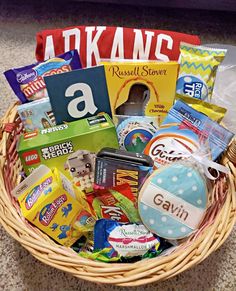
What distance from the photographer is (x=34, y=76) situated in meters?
0.95

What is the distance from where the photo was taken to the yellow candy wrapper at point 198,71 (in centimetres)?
94

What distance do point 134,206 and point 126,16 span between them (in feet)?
2.98

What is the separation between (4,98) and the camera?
1291mm

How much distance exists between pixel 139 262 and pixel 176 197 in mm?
130

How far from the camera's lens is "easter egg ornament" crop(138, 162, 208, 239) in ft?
2.64

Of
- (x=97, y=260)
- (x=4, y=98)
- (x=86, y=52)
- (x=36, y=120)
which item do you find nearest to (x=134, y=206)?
(x=97, y=260)

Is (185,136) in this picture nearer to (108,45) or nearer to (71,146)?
(71,146)

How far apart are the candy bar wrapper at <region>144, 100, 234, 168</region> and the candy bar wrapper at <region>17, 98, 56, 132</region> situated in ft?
0.68

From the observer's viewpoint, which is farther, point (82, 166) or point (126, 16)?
point (126, 16)

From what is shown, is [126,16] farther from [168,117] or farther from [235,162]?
[235,162]

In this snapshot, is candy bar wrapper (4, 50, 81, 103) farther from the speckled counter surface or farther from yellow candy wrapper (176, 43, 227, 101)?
the speckled counter surface

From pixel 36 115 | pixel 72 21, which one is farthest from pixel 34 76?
pixel 72 21

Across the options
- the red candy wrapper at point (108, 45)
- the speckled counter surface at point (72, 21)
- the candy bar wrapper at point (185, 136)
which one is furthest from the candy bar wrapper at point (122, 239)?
the speckled counter surface at point (72, 21)

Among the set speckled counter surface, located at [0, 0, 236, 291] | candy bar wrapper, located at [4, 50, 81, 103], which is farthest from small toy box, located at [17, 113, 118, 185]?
speckled counter surface, located at [0, 0, 236, 291]
